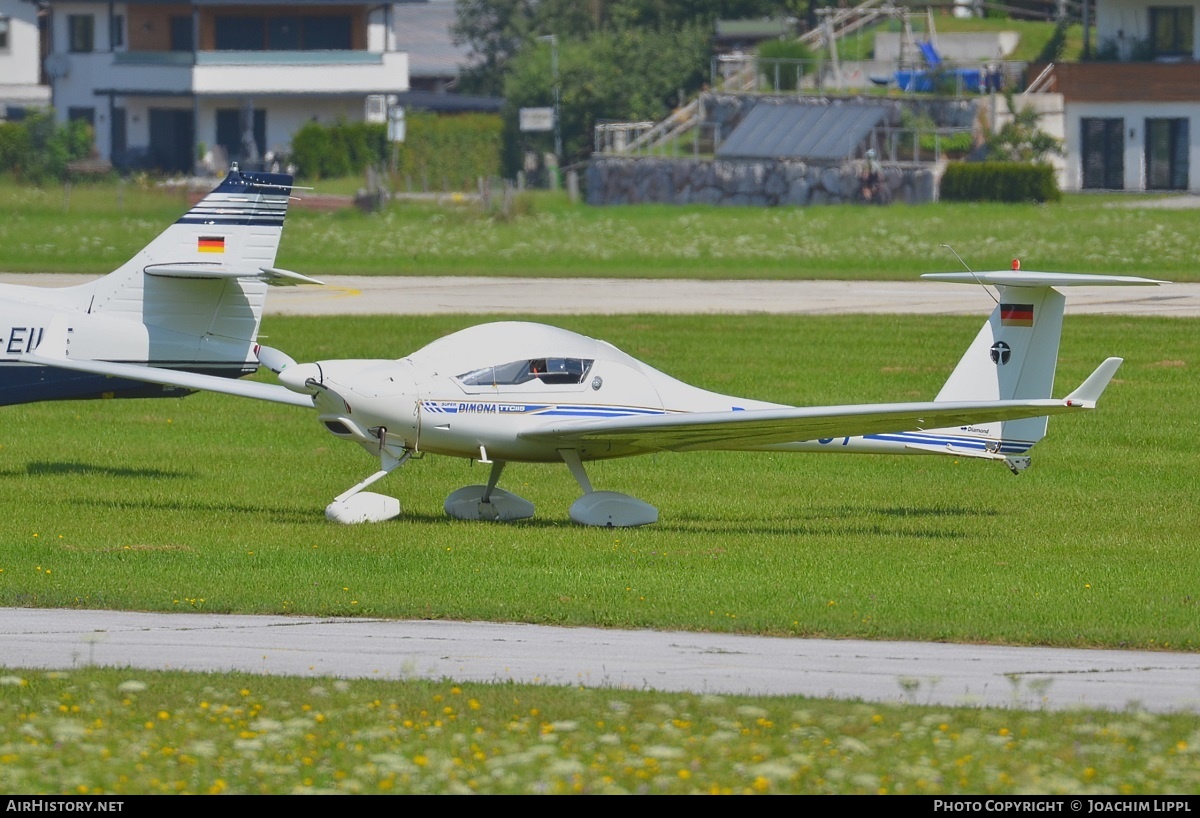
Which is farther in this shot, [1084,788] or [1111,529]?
[1111,529]

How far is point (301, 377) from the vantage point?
47.9 feet

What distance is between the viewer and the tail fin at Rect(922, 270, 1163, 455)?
15.5 metres

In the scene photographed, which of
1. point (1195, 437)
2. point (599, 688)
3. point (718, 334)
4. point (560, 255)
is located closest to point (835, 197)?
point (560, 255)

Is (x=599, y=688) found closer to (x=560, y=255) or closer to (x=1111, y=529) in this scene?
(x=1111, y=529)

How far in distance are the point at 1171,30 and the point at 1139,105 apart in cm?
375

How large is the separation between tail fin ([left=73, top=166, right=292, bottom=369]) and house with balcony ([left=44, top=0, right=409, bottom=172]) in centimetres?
6320

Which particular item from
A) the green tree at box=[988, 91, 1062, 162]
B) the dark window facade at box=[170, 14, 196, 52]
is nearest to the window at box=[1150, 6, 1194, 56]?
the green tree at box=[988, 91, 1062, 162]

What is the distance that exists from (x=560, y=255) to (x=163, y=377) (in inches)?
1079

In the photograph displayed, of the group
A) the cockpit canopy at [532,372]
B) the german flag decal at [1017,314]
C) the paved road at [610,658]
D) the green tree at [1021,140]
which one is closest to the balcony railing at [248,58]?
the green tree at [1021,140]

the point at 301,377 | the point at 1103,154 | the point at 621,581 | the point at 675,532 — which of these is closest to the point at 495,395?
the point at 301,377

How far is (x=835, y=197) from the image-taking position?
60.3 meters

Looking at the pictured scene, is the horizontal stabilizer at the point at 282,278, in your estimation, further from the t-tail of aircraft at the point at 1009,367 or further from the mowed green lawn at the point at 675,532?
the t-tail of aircraft at the point at 1009,367

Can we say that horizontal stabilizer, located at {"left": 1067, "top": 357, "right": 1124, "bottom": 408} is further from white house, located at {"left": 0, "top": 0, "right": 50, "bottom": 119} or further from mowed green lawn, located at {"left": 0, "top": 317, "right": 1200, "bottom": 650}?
white house, located at {"left": 0, "top": 0, "right": 50, "bottom": 119}

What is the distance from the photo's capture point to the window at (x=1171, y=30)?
215 feet
